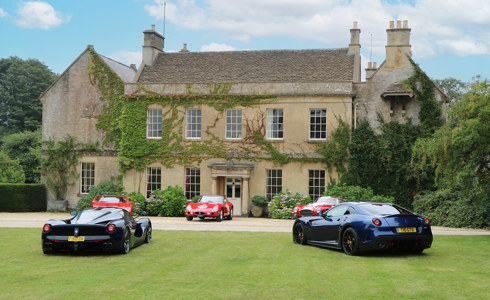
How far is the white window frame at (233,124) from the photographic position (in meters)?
29.8

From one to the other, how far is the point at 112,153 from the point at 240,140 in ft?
28.0

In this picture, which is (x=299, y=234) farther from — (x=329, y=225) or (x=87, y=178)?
(x=87, y=178)

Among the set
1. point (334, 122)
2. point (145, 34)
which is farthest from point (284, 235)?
point (145, 34)

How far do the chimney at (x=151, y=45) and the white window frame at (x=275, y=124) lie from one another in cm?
978

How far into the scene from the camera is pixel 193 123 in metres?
30.4

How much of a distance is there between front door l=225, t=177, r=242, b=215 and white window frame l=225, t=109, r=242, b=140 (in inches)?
97.9

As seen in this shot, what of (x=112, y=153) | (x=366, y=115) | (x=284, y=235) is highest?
(x=366, y=115)

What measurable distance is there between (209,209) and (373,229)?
1372cm

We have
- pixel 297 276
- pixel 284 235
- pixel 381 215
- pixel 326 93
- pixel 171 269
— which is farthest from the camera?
pixel 326 93

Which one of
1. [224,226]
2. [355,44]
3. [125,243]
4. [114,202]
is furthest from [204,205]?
[355,44]

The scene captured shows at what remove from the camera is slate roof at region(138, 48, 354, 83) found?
100 ft

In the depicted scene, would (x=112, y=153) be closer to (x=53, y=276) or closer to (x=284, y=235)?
(x=284, y=235)

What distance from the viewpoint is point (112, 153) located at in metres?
32.2

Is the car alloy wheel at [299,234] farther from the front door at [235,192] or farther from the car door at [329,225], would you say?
the front door at [235,192]
